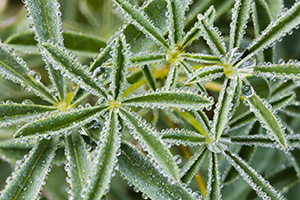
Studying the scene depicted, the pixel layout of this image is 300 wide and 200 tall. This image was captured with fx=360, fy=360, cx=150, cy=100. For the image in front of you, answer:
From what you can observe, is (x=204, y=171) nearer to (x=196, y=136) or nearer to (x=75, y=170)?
(x=196, y=136)

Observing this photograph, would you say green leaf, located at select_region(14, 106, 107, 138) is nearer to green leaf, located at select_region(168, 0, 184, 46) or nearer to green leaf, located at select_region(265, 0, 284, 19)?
green leaf, located at select_region(168, 0, 184, 46)

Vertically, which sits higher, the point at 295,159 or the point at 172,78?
the point at 172,78

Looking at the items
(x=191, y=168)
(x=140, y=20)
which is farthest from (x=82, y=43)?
(x=191, y=168)

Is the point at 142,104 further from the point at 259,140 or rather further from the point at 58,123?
the point at 259,140

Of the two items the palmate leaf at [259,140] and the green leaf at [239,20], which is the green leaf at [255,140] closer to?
the palmate leaf at [259,140]

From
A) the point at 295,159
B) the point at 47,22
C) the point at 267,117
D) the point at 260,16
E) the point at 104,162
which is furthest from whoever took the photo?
the point at 295,159

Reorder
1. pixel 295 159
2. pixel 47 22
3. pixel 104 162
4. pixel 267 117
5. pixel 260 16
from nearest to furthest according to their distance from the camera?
pixel 104 162
pixel 267 117
pixel 47 22
pixel 260 16
pixel 295 159

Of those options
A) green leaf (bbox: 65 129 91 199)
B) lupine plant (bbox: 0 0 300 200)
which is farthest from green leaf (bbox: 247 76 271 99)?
green leaf (bbox: 65 129 91 199)

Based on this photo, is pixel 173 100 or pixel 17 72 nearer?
pixel 173 100
